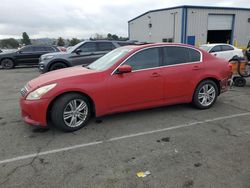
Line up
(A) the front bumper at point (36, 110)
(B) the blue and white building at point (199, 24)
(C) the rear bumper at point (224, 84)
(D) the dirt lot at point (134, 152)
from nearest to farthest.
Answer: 1. (D) the dirt lot at point (134, 152)
2. (A) the front bumper at point (36, 110)
3. (C) the rear bumper at point (224, 84)
4. (B) the blue and white building at point (199, 24)

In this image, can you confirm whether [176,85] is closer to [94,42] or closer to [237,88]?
[237,88]

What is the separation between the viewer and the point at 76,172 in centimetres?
291

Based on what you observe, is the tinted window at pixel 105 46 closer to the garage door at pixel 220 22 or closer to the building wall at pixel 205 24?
the building wall at pixel 205 24

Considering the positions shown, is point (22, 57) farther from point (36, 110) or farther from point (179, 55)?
point (179, 55)

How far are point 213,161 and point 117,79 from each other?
7.27 feet

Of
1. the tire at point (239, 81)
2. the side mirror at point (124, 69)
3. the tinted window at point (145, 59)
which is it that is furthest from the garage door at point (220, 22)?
the side mirror at point (124, 69)

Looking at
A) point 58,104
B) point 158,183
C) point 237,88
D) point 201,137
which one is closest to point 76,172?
point 158,183

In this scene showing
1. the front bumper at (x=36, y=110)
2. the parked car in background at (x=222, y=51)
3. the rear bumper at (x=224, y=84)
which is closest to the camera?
the front bumper at (x=36, y=110)

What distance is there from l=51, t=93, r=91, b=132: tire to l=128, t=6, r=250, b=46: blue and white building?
72.2 feet

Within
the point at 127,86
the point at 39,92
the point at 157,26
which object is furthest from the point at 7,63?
the point at 157,26

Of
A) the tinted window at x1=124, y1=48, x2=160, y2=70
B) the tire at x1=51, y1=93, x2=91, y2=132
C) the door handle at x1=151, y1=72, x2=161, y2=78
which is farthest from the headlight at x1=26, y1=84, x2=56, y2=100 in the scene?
the door handle at x1=151, y1=72, x2=161, y2=78

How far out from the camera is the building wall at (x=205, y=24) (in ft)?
78.6

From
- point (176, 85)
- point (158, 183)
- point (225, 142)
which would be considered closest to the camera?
point (158, 183)

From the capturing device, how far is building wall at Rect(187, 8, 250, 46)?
23953 mm
